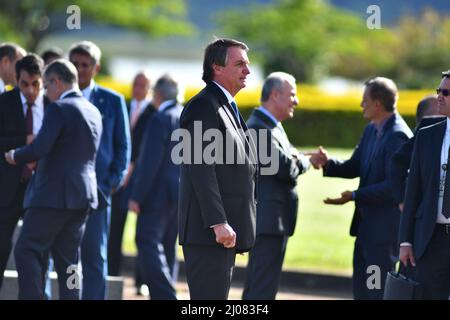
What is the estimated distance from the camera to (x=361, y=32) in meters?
65.2

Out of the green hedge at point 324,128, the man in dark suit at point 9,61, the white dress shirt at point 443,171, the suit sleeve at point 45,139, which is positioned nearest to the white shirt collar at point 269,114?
the suit sleeve at point 45,139

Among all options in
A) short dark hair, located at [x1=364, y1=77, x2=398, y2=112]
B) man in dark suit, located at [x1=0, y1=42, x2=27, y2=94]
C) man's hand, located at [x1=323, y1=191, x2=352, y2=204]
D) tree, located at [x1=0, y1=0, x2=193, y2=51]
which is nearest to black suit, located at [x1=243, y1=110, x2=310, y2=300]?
man's hand, located at [x1=323, y1=191, x2=352, y2=204]

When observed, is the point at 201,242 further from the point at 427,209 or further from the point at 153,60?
the point at 153,60

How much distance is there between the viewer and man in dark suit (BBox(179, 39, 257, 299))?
6.57 meters

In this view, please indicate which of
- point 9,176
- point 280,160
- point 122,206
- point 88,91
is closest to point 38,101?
point 88,91

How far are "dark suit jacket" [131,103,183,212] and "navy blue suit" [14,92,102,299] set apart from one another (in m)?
1.75

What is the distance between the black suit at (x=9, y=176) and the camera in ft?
29.0

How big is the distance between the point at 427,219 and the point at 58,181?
263 cm

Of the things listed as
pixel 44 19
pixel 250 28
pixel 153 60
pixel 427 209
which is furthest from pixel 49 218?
pixel 153 60

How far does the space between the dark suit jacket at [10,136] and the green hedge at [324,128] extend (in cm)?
2538

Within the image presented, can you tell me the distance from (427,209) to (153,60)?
113820mm

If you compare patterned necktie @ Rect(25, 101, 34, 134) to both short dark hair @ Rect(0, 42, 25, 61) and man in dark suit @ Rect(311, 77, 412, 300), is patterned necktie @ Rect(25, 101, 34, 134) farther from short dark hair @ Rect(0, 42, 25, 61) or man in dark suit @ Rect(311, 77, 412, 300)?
man in dark suit @ Rect(311, 77, 412, 300)

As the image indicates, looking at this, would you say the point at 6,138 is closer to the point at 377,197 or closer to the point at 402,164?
the point at 377,197

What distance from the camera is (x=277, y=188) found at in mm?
8836
